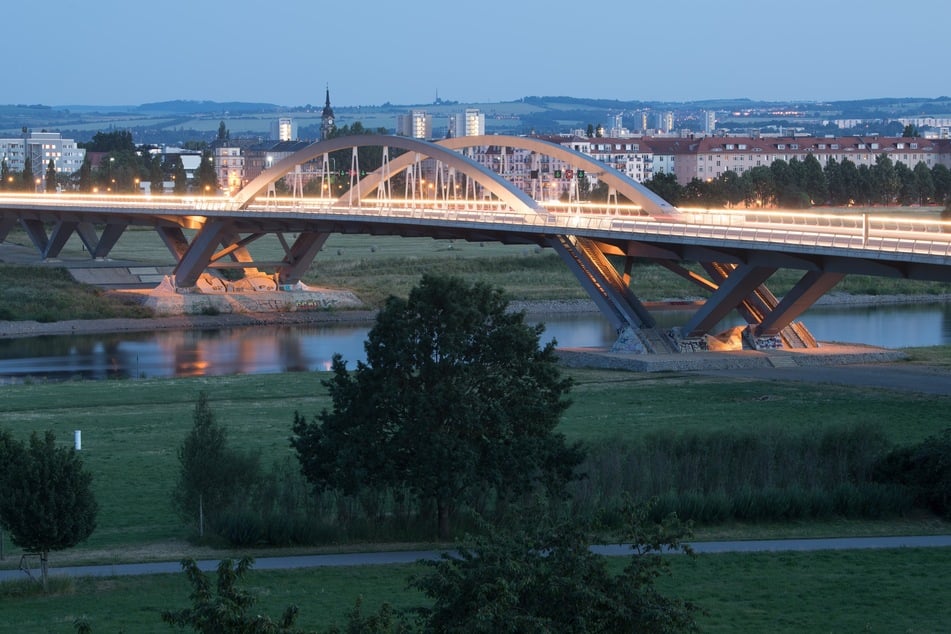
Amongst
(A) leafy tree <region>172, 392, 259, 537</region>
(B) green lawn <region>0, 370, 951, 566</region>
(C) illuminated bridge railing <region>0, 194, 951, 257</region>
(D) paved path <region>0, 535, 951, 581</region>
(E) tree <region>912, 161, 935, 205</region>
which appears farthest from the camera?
(E) tree <region>912, 161, 935, 205</region>

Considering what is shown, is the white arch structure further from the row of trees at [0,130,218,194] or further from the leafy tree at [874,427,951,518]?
the row of trees at [0,130,218,194]

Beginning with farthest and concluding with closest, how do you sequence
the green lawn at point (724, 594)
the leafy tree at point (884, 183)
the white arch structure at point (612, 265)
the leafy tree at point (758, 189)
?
the leafy tree at point (884, 183) < the leafy tree at point (758, 189) < the white arch structure at point (612, 265) < the green lawn at point (724, 594)

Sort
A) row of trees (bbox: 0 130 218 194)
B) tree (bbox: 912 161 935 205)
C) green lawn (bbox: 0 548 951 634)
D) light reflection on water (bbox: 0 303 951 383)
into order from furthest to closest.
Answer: row of trees (bbox: 0 130 218 194), tree (bbox: 912 161 935 205), light reflection on water (bbox: 0 303 951 383), green lawn (bbox: 0 548 951 634)

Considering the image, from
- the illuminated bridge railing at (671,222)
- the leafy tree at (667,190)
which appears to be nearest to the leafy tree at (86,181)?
the leafy tree at (667,190)

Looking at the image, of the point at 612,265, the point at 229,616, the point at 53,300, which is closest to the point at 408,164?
the point at 612,265

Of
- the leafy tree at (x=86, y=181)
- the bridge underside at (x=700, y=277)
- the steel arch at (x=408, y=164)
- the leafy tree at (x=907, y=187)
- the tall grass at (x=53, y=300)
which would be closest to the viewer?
the bridge underside at (x=700, y=277)

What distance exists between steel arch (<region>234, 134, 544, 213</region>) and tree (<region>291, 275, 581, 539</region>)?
1167 inches

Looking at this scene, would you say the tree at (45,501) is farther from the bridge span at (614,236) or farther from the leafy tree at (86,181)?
the leafy tree at (86,181)

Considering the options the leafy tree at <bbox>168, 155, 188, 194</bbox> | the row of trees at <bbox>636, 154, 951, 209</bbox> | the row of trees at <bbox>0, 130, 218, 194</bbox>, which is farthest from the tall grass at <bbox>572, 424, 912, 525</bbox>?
the leafy tree at <bbox>168, 155, 188, 194</bbox>

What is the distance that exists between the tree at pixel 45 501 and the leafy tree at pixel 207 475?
2.87 meters

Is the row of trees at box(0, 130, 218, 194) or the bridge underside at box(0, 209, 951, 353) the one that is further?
the row of trees at box(0, 130, 218, 194)

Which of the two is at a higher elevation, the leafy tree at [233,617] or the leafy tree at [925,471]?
the leafy tree at [233,617]

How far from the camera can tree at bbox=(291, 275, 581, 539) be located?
22.1 m

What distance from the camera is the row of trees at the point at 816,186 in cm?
10125
